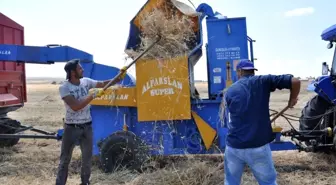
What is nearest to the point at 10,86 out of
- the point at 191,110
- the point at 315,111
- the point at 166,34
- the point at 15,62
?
the point at 15,62

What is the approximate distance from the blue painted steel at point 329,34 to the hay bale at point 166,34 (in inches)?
84.9

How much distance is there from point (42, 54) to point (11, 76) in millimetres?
2484

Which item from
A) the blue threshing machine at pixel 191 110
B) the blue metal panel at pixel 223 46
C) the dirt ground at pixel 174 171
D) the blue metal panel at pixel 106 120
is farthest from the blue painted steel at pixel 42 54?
the blue metal panel at pixel 223 46

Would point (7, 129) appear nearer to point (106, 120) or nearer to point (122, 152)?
point (106, 120)

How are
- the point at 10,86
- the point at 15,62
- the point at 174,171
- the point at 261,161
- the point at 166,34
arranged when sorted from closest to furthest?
the point at 261,161 < the point at 174,171 < the point at 166,34 < the point at 10,86 < the point at 15,62

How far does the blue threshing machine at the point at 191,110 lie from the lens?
20.0 ft

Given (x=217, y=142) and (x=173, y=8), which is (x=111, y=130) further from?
(x=173, y=8)

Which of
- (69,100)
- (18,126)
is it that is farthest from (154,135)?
(18,126)

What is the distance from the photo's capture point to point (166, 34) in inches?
239

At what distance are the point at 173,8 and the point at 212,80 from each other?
1284 millimetres

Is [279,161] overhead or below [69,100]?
below

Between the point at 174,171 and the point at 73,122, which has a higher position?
the point at 73,122

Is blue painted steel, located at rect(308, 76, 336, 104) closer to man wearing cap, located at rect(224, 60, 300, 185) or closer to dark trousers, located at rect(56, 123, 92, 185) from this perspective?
man wearing cap, located at rect(224, 60, 300, 185)

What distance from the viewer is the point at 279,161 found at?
692 cm
